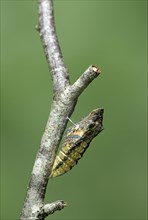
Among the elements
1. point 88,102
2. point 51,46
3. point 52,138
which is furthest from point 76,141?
point 88,102

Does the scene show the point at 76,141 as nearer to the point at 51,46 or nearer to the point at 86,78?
the point at 86,78

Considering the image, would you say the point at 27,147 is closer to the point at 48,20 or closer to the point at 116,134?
the point at 116,134

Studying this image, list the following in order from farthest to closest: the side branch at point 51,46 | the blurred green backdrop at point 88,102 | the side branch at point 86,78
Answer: the blurred green backdrop at point 88,102, the side branch at point 51,46, the side branch at point 86,78

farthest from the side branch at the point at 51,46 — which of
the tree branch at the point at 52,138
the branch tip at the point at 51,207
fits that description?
the branch tip at the point at 51,207

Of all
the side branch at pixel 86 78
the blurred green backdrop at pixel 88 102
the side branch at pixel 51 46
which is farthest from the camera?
the blurred green backdrop at pixel 88 102

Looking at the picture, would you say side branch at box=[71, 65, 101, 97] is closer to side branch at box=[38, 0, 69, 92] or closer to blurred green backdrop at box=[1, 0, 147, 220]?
side branch at box=[38, 0, 69, 92]

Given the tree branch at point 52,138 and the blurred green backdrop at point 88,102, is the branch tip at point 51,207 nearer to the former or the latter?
the tree branch at point 52,138
